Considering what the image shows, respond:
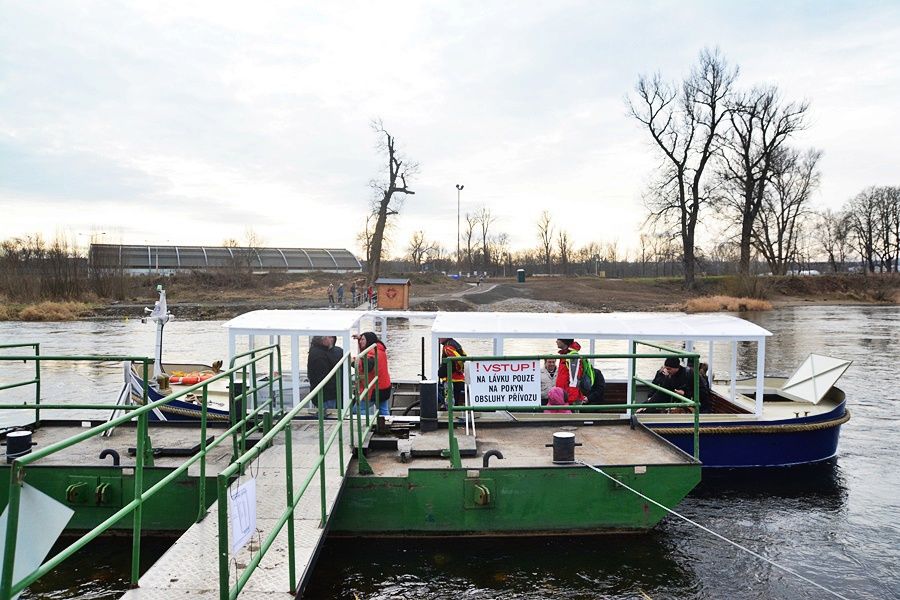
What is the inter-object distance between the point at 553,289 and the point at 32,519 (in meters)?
59.5

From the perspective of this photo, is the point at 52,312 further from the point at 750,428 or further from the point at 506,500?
the point at 750,428

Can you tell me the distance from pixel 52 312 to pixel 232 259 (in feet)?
111

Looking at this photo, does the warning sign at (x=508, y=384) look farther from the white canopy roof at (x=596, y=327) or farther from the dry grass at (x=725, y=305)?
the dry grass at (x=725, y=305)

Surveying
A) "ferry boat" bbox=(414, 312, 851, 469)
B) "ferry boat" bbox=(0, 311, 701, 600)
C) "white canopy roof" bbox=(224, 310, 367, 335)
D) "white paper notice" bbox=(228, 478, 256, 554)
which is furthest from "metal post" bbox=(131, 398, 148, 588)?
"ferry boat" bbox=(414, 312, 851, 469)

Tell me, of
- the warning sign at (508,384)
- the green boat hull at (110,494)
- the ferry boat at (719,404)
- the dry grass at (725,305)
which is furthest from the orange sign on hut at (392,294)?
the green boat hull at (110,494)

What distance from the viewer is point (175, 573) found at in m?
5.17

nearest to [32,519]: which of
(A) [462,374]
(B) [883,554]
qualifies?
(A) [462,374]

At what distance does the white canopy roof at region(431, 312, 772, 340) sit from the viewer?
10.5 metres

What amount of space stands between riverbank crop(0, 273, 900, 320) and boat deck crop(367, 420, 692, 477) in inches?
1354

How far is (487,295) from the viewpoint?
181 feet

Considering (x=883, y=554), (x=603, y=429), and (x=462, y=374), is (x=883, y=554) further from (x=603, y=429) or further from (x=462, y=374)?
(x=462, y=374)

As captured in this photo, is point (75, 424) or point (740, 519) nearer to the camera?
point (740, 519)

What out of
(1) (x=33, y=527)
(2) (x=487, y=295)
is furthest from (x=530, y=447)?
(2) (x=487, y=295)

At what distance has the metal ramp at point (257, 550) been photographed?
500 cm
